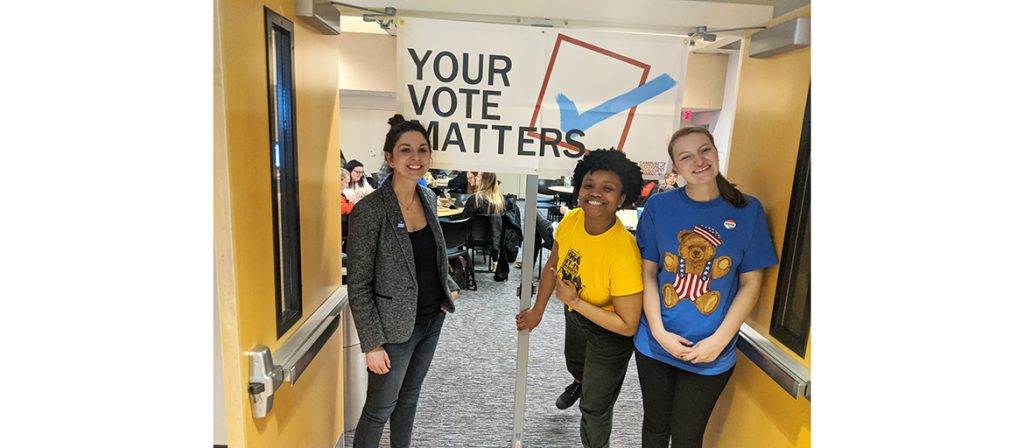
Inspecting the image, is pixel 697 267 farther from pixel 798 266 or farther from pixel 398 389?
pixel 398 389

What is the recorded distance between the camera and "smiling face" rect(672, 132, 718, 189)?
5.54 ft

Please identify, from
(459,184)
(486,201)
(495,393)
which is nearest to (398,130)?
(495,393)

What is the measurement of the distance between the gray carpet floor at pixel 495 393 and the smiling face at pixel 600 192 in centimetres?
155

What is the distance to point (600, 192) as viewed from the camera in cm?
190

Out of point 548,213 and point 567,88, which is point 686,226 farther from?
point 548,213

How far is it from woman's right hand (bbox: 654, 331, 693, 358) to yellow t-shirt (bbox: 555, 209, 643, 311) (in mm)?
193

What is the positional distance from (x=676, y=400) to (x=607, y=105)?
1.22m

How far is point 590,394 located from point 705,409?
1.60ft

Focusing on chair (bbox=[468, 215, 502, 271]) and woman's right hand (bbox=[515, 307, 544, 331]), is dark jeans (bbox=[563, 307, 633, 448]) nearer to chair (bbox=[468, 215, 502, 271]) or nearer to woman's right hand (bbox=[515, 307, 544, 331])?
woman's right hand (bbox=[515, 307, 544, 331])

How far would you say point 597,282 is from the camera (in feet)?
6.46

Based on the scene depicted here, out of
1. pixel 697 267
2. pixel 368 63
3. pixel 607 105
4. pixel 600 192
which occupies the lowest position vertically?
pixel 697 267

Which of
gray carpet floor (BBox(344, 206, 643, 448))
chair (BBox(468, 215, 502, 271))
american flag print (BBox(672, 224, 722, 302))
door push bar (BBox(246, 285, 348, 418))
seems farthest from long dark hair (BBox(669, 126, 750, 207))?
chair (BBox(468, 215, 502, 271))

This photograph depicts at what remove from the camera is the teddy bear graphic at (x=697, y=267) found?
1.72m

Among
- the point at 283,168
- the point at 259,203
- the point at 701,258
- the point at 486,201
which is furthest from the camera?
the point at 486,201
